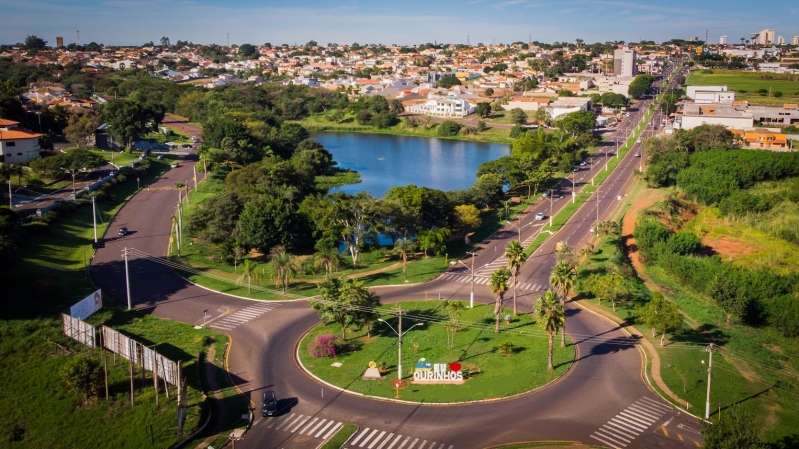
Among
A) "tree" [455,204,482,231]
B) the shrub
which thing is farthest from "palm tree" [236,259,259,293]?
"tree" [455,204,482,231]

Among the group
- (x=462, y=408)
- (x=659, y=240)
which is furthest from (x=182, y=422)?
(x=659, y=240)

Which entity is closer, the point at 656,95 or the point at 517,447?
the point at 517,447

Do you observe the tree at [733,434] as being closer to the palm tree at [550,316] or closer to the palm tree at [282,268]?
the palm tree at [550,316]

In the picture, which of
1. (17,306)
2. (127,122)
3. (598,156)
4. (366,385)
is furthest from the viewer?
(598,156)

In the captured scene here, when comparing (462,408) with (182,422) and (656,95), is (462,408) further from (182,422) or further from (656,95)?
(656,95)

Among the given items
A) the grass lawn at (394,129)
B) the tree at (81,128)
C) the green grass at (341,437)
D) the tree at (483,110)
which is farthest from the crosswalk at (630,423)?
the tree at (483,110)

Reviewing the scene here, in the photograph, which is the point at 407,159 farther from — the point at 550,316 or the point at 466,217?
the point at 550,316
